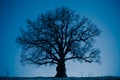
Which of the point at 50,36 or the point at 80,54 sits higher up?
the point at 50,36

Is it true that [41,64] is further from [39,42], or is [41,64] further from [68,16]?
[68,16]

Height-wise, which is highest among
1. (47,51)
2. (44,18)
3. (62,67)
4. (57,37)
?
(44,18)

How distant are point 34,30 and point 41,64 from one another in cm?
494

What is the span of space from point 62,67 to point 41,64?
2903 millimetres

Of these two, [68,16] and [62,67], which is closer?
[62,67]

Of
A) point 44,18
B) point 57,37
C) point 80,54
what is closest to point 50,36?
point 57,37

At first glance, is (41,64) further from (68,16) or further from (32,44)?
(68,16)

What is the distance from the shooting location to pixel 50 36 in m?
29.3

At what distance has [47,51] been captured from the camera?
2905 cm

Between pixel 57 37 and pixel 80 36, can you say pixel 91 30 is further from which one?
pixel 57 37

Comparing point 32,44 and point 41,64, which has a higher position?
point 32,44

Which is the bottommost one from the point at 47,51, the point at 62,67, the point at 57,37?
the point at 62,67

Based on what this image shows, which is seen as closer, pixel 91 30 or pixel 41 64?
pixel 41 64

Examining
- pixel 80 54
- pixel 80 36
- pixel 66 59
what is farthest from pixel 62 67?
pixel 80 36
